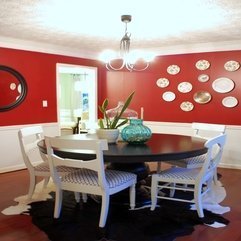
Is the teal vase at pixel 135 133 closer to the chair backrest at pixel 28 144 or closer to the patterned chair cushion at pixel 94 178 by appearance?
the patterned chair cushion at pixel 94 178

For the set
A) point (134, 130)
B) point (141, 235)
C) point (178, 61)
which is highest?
point (178, 61)

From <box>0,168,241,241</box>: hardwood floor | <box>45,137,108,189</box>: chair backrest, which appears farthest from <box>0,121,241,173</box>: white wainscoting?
<box>45,137,108,189</box>: chair backrest

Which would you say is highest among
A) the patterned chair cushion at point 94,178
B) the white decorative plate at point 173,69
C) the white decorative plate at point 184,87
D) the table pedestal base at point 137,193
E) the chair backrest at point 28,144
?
the white decorative plate at point 173,69

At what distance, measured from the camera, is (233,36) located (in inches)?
177

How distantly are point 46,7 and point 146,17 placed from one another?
1.12 meters

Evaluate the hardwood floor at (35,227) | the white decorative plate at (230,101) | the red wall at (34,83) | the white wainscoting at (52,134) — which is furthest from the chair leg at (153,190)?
the red wall at (34,83)

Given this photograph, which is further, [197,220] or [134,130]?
[134,130]

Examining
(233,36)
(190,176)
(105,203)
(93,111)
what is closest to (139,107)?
(93,111)

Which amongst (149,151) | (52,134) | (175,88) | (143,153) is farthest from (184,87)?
(143,153)

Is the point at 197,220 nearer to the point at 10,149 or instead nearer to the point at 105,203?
the point at 105,203

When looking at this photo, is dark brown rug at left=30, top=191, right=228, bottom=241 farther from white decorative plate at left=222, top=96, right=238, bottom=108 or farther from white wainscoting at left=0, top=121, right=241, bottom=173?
white decorative plate at left=222, top=96, right=238, bottom=108

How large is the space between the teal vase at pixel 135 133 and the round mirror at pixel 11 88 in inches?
95.3

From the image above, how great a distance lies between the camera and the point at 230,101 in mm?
5004

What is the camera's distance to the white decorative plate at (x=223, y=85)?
4.98 metres
